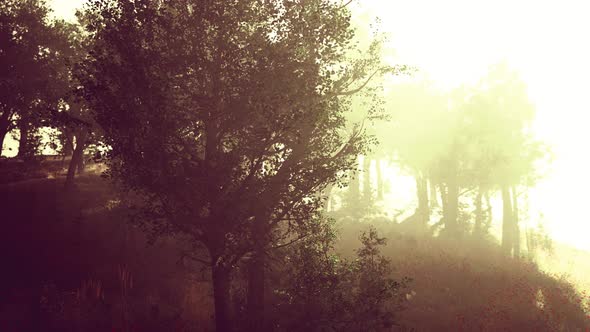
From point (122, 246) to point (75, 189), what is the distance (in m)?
11.3

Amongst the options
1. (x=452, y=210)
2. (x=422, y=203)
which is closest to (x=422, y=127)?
(x=452, y=210)

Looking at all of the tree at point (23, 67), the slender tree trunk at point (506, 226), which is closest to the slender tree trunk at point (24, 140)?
the tree at point (23, 67)

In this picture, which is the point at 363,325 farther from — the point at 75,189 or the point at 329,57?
the point at 75,189

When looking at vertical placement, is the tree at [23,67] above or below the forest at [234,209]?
above

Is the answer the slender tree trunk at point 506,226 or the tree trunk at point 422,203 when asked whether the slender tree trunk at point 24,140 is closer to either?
the tree trunk at point 422,203

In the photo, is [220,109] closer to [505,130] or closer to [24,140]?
[505,130]

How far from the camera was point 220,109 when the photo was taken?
31.4 feet

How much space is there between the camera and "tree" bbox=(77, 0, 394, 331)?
30.5 ft

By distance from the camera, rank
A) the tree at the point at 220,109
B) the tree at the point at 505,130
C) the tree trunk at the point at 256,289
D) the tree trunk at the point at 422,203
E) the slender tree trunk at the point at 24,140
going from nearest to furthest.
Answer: the tree at the point at 220,109 → the tree trunk at the point at 256,289 → the slender tree trunk at the point at 24,140 → the tree at the point at 505,130 → the tree trunk at the point at 422,203

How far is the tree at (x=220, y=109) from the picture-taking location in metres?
9.28

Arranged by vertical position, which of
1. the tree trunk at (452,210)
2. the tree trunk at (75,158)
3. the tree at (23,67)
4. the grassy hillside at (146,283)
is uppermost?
the tree at (23,67)

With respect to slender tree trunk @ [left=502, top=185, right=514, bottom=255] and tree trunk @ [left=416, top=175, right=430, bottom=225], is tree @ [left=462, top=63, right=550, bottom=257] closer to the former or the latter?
slender tree trunk @ [left=502, top=185, right=514, bottom=255]

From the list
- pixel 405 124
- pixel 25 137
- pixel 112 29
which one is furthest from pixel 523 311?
pixel 25 137

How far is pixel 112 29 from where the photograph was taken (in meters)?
9.70
